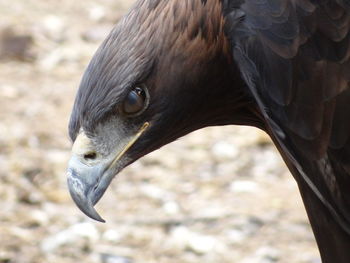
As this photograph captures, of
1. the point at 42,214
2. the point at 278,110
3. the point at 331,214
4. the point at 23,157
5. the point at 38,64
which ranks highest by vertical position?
the point at 38,64

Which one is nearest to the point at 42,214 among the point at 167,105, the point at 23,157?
the point at 23,157

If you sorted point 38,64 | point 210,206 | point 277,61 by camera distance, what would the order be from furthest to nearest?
point 38,64 < point 210,206 < point 277,61

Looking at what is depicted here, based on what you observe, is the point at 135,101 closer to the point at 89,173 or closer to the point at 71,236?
the point at 89,173

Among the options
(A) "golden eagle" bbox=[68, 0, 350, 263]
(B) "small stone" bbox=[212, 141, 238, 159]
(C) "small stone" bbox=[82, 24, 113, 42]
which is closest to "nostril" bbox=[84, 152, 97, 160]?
(A) "golden eagle" bbox=[68, 0, 350, 263]

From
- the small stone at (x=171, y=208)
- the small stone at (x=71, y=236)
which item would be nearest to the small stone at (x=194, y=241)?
the small stone at (x=171, y=208)

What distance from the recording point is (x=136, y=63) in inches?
161

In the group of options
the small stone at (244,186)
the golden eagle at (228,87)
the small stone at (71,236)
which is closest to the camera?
the golden eagle at (228,87)

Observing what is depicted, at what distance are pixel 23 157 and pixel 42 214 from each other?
1.86 feet

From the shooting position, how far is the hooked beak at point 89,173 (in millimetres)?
4086

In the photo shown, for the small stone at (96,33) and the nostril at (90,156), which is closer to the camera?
the nostril at (90,156)

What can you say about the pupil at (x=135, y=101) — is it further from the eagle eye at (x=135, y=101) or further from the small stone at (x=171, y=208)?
the small stone at (x=171, y=208)

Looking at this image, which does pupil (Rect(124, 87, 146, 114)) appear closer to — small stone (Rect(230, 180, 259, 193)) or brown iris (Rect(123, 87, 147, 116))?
brown iris (Rect(123, 87, 147, 116))

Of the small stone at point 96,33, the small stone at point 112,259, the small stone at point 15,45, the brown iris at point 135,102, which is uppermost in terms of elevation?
the small stone at point 96,33

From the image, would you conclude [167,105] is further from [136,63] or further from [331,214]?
[331,214]
